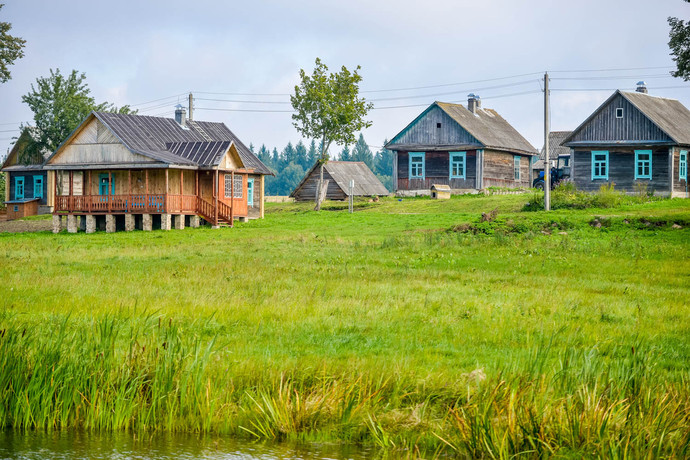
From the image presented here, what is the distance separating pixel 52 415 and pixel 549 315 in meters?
7.46

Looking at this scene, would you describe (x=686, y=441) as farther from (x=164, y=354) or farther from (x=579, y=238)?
(x=579, y=238)

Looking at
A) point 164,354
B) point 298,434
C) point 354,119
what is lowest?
point 298,434

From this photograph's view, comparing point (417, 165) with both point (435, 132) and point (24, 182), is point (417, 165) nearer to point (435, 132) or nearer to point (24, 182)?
point (435, 132)

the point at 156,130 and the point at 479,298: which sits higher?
the point at 156,130

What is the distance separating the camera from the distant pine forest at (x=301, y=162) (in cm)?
15300

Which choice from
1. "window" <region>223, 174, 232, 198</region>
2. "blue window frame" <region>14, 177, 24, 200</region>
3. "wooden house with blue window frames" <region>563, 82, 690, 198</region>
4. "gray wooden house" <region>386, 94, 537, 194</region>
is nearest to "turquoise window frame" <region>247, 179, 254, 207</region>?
"window" <region>223, 174, 232, 198</region>

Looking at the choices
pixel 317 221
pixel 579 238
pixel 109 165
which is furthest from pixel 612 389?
pixel 109 165

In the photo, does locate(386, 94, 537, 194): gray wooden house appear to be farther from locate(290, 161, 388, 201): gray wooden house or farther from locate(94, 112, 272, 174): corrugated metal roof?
locate(94, 112, 272, 174): corrugated metal roof

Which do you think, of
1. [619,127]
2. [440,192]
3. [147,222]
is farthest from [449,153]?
[147,222]

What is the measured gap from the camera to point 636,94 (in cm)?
4678

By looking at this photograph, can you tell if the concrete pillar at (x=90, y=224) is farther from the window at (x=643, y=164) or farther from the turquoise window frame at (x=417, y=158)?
the window at (x=643, y=164)

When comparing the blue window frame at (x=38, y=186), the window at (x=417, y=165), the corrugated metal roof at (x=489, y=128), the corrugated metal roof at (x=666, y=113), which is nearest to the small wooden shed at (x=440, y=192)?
the window at (x=417, y=165)

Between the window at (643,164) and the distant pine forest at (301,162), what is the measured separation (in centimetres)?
9681

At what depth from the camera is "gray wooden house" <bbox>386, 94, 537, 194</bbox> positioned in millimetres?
50312
